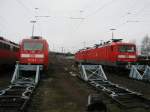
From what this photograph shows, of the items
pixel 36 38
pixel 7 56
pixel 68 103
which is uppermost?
pixel 36 38

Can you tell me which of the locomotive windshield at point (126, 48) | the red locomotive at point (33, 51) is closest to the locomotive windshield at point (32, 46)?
the red locomotive at point (33, 51)

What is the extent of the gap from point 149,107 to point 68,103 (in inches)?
117

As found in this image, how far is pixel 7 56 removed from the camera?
23.6m

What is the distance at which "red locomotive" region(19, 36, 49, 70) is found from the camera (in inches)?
768

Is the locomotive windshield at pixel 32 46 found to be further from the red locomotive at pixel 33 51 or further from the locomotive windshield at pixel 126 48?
the locomotive windshield at pixel 126 48

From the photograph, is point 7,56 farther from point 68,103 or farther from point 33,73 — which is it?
point 68,103

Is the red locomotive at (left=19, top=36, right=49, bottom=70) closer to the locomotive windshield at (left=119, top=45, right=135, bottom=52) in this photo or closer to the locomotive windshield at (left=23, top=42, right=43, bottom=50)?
the locomotive windshield at (left=23, top=42, right=43, bottom=50)

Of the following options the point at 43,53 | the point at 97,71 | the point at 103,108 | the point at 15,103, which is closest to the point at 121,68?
the point at 97,71

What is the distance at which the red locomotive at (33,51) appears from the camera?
768 inches

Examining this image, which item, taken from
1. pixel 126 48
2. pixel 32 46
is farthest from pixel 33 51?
pixel 126 48

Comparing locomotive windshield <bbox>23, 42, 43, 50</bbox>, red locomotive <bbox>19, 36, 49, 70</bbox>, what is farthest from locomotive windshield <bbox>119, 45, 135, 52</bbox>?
locomotive windshield <bbox>23, 42, 43, 50</bbox>

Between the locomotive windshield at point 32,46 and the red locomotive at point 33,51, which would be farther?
the locomotive windshield at point 32,46

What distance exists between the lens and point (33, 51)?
774 inches

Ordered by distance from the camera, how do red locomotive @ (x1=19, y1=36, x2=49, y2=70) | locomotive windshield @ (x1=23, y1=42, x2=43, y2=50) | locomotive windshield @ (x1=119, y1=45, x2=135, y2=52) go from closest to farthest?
red locomotive @ (x1=19, y1=36, x2=49, y2=70) < locomotive windshield @ (x1=23, y1=42, x2=43, y2=50) < locomotive windshield @ (x1=119, y1=45, x2=135, y2=52)
